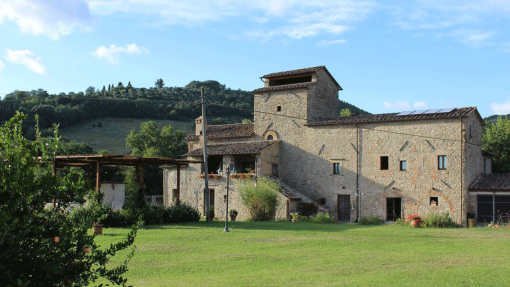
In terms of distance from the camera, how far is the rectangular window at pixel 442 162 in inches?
1138

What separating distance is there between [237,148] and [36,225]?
29.6 meters

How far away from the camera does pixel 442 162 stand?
29.1 metres

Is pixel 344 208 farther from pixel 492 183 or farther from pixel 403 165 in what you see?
pixel 492 183

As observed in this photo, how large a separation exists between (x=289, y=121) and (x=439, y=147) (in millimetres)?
10501

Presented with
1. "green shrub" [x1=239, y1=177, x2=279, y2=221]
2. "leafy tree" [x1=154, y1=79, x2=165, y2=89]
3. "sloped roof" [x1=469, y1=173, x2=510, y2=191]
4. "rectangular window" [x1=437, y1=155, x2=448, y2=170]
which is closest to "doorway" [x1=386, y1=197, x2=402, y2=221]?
"rectangular window" [x1=437, y1=155, x2=448, y2=170]

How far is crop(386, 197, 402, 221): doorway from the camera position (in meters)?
30.4

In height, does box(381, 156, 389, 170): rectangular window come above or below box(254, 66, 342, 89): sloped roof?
below

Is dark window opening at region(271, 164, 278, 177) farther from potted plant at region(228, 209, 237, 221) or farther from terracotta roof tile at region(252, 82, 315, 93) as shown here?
terracotta roof tile at region(252, 82, 315, 93)

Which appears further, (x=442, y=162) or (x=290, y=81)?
(x=290, y=81)

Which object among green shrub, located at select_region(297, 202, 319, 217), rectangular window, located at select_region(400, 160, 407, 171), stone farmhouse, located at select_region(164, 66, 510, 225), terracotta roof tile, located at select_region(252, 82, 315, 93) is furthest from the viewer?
terracotta roof tile, located at select_region(252, 82, 315, 93)

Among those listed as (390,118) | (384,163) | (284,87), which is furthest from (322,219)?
(284,87)

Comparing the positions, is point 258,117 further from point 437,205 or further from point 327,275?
point 327,275

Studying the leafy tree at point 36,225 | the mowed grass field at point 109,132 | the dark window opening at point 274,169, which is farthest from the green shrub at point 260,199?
the mowed grass field at point 109,132

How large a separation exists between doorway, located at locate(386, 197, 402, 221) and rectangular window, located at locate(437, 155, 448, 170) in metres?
3.15
